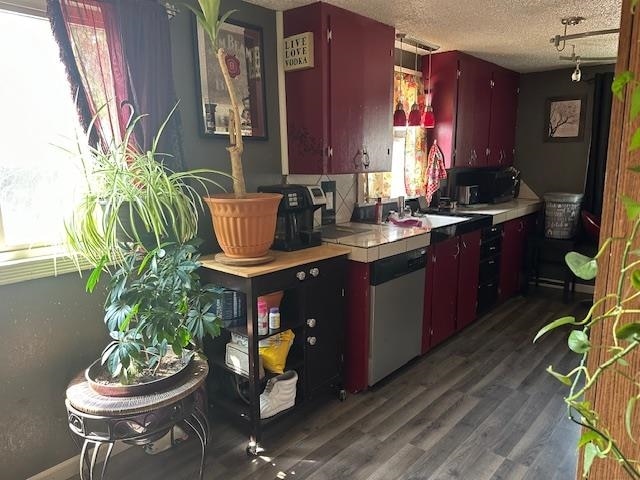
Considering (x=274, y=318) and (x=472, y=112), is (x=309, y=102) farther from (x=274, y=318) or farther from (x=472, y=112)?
(x=472, y=112)

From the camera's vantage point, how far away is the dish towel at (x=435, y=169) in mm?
3898

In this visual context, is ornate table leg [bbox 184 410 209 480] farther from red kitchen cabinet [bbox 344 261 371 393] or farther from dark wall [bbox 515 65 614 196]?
dark wall [bbox 515 65 614 196]

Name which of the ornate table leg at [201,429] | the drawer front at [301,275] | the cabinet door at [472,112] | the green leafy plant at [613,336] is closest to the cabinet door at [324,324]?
the drawer front at [301,275]

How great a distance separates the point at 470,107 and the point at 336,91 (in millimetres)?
1945

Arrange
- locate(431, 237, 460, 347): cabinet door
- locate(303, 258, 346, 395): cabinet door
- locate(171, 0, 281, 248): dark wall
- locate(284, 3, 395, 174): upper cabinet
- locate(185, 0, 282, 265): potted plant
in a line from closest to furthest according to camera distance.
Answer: locate(185, 0, 282, 265): potted plant → locate(171, 0, 281, 248): dark wall → locate(303, 258, 346, 395): cabinet door → locate(284, 3, 395, 174): upper cabinet → locate(431, 237, 460, 347): cabinet door

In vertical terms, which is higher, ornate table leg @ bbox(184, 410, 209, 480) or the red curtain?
the red curtain

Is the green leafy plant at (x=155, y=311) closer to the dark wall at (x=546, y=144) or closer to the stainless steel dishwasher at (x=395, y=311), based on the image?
the stainless steel dishwasher at (x=395, y=311)

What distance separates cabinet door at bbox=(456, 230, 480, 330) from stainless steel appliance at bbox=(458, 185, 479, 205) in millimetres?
856

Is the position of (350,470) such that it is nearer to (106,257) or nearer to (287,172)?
(106,257)

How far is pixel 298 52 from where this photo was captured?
101 inches

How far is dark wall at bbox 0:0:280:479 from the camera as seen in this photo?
1.72 metres

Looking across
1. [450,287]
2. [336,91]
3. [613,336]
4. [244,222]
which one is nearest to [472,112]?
[450,287]

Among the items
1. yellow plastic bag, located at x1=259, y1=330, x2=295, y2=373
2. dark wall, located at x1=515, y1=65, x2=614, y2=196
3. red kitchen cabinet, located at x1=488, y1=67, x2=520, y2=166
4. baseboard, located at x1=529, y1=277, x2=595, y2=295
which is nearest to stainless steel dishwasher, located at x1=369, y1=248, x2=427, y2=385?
yellow plastic bag, located at x1=259, y1=330, x2=295, y2=373

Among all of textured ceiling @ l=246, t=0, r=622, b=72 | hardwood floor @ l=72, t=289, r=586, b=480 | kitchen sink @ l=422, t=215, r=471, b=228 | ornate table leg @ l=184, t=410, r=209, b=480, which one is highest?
textured ceiling @ l=246, t=0, r=622, b=72
